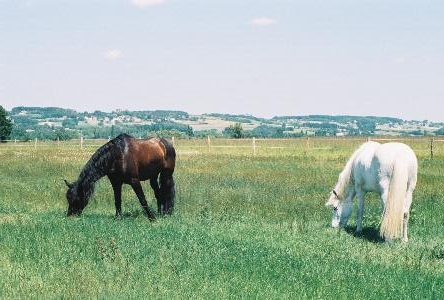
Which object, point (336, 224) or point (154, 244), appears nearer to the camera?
point (154, 244)

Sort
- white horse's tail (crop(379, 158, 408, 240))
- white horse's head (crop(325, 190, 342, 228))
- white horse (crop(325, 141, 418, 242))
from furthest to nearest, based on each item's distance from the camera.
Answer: white horse's head (crop(325, 190, 342, 228)) < white horse (crop(325, 141, 418, 242)) < white horse's tail (crop(379, 158, 408, 240))

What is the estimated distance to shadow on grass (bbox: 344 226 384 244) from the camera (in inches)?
482

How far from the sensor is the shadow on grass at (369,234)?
40.2 feet

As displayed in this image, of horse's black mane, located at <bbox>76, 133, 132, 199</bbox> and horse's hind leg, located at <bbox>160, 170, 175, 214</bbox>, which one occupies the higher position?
horse's black mane, located at <bbox>76, 133, 132, 199</bbox>

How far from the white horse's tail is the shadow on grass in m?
0.52

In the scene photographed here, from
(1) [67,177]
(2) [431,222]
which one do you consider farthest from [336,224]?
(1) [67,177]

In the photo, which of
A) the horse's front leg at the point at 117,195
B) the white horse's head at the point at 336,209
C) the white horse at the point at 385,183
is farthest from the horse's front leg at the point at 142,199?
the white horse at the point at 385,183

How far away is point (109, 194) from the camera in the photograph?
1903 centimetres

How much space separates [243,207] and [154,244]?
662 cm

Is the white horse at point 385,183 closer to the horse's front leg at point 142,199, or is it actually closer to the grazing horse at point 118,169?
the horse's front leg at point 142,199

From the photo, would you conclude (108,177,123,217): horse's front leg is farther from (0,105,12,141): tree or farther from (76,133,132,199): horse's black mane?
(0,105,12,141): tree

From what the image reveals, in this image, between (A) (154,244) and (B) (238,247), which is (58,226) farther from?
(B) (238,247)

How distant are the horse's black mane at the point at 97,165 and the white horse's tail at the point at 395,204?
651 cm

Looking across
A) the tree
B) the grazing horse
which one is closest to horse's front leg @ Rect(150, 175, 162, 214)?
the grazing horse
